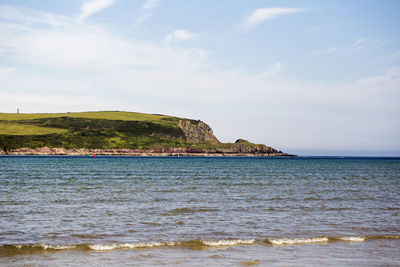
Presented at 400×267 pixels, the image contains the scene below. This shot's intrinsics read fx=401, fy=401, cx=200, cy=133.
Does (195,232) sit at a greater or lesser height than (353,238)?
lesser

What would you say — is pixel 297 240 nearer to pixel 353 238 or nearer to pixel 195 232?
pixel 353 238

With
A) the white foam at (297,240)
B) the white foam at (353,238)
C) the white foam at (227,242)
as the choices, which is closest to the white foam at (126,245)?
the white foam at (227,242)

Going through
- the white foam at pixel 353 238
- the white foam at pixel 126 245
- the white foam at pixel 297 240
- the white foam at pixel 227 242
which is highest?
the white foam at pixel 353 238

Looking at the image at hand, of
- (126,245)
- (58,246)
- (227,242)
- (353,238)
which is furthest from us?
(353,238)

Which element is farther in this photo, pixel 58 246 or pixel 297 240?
pixel 297 240

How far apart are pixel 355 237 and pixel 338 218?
5.05 m

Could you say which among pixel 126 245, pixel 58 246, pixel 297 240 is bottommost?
pixel 58 246

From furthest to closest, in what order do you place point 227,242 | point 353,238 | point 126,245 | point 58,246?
point 353,238 < point 227,242 < point 126,245 < point 58,246

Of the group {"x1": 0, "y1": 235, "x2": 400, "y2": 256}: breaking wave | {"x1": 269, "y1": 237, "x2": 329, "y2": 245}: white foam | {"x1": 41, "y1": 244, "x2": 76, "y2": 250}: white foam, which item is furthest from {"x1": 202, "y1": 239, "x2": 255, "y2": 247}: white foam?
{"x1": 41, "y1": 244, "x2": 76, "y2": 250}: white foam

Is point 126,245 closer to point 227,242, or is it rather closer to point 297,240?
point 227,242

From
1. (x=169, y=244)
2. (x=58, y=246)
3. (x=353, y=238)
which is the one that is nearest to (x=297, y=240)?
(x=353, y=238)

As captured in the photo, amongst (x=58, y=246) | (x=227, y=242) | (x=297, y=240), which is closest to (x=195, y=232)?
(x=227, y=242)

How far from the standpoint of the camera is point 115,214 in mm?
23984

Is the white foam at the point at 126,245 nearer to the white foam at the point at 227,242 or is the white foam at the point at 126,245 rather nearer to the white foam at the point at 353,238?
the white foam at the point at 227,242
